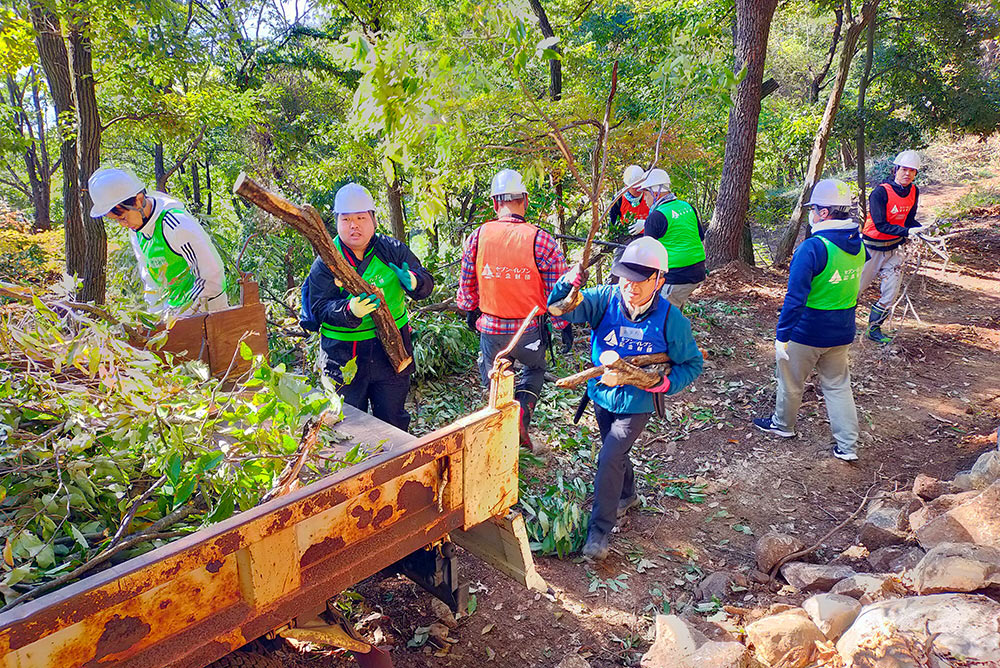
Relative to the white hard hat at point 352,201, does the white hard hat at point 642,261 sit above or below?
below

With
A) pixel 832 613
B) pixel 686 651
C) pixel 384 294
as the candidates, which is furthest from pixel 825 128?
pixel 686 651

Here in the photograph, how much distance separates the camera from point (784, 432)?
5.77 metres

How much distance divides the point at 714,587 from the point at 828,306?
2.47m

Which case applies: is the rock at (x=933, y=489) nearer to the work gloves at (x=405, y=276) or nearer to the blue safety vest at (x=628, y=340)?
the blue safety vest at (x=628, y=340)

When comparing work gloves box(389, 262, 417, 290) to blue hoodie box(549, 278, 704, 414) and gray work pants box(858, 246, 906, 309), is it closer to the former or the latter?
blue hoodie box(549, 278, 704, 414)

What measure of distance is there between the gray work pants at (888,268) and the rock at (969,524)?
15.4ft

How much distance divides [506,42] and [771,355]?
17.5ft

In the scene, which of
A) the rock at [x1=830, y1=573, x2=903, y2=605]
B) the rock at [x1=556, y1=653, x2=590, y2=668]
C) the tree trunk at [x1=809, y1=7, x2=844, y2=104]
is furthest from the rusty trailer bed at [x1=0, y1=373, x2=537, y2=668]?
the tree trunk at [x1=809, y1=7, x2=844, y2=104]

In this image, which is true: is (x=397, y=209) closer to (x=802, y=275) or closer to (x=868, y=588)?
(x=802, y=275)

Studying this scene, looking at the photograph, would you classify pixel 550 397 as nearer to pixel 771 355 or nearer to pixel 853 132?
pixel 771 355

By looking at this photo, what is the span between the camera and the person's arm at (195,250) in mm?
3928

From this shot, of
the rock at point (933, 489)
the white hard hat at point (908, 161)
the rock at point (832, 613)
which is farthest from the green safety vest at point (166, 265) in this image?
the white hard hat at point (908, 161)

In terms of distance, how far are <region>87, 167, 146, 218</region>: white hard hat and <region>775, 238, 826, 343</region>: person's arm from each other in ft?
15.2

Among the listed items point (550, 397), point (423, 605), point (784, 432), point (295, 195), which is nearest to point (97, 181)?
point (423, 605)
